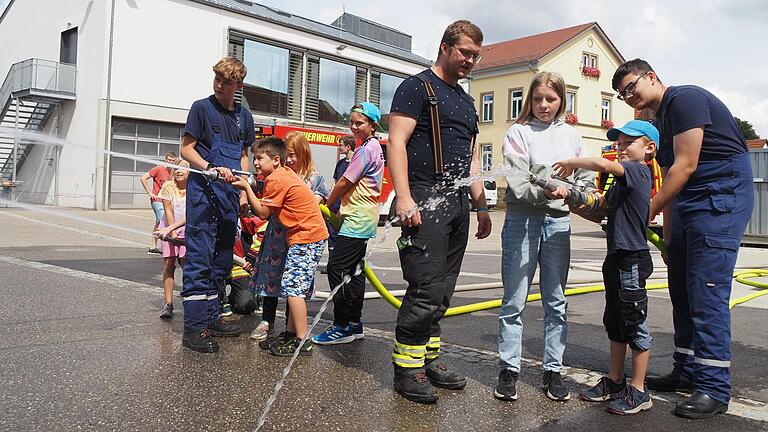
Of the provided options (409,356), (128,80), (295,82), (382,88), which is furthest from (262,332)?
(382,88)

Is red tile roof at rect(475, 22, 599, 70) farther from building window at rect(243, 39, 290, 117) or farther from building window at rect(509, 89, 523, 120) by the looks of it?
building window at rect(243, 39, 290, 117)

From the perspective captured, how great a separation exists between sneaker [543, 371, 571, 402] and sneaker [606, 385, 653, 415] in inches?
→ 9.7

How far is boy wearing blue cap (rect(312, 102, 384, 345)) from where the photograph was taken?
4.94 meters

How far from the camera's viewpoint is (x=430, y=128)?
3.81m

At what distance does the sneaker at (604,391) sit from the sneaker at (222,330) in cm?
274

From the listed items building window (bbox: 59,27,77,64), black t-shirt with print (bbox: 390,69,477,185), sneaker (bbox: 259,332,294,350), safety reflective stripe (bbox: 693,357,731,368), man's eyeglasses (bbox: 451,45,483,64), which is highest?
building window (bbox: 59,27,77,64)

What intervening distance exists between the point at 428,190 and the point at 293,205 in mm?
1401

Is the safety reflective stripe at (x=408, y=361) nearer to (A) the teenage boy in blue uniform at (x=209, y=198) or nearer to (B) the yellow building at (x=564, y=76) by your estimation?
(A) the teenage boy in blue uniform at (x=209, y=198)

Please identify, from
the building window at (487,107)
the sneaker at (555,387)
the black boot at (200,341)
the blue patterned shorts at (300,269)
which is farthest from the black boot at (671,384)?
the building window at (487,107)

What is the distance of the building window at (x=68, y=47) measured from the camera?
25875 mm

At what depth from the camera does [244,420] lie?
3.25m

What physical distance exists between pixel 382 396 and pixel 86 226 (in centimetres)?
1623

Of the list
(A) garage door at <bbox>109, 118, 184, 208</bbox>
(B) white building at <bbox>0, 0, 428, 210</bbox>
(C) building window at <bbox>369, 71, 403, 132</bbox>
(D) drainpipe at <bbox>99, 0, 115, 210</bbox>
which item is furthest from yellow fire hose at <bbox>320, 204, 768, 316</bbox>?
(C) building window at <bbox>369, 71, 403, 132</bbox>

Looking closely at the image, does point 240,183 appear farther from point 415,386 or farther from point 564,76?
point 564,76
